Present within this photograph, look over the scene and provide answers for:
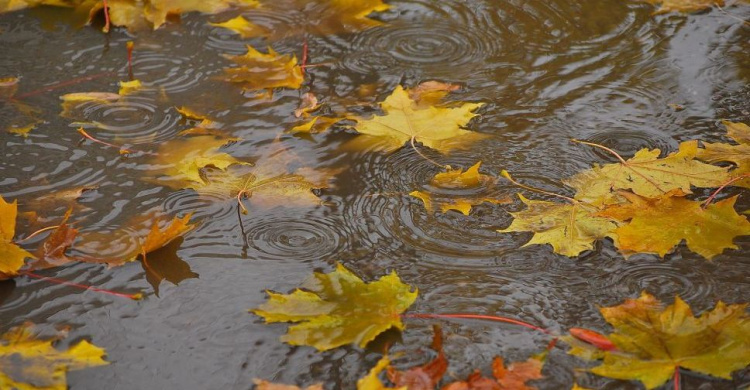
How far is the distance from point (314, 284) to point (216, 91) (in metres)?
1.08

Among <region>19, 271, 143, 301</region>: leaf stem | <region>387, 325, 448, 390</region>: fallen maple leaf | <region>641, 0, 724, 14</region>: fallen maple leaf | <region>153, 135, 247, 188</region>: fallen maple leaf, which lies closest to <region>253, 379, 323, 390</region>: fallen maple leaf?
<region>387, 325, 448, 390</region>: fallen maple leaf

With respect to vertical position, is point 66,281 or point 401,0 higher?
point 401,0

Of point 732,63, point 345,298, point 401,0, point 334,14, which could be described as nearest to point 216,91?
point 334,14

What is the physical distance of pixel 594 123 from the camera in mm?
2332

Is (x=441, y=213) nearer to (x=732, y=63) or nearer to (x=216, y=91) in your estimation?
(x=216, y=91)

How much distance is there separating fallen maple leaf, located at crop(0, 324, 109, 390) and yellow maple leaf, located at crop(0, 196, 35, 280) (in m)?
0.16

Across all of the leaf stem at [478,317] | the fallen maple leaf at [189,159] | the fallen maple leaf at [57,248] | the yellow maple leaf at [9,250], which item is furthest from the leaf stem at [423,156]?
the yellow maple leaf at [9,250]

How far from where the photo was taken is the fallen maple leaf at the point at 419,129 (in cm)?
226

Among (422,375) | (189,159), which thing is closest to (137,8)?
(189,159)

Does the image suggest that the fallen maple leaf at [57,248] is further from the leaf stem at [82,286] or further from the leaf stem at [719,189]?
the leaf stem at [719,189]

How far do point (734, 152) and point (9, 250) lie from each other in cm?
183

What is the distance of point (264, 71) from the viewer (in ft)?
8.75

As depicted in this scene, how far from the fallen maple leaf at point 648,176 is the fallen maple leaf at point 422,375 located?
684 millimetres

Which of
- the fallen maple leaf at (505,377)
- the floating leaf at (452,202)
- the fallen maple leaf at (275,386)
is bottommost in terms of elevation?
the fallen maple leaf at (275,386)
